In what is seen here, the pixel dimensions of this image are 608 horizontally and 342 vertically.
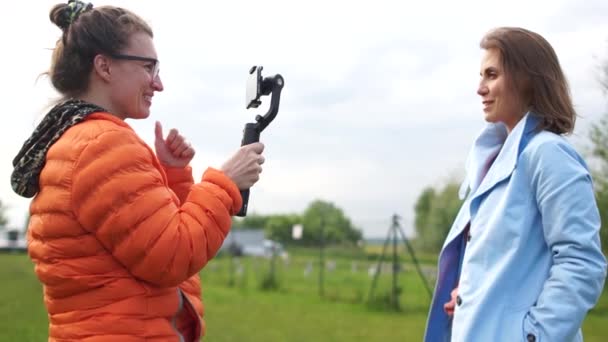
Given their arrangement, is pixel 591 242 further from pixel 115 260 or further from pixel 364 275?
pixel 364 275

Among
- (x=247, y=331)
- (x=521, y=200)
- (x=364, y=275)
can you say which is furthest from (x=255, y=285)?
(x=521, y=200)

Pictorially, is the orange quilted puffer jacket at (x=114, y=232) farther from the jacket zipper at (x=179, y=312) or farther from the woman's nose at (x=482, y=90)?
the woman's nose at (x=482, y=90)

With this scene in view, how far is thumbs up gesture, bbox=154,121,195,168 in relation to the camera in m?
2.49

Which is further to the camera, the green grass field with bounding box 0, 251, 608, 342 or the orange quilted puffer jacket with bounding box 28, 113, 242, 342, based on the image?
the green grass field with bounding box 0, 251, 608, 342

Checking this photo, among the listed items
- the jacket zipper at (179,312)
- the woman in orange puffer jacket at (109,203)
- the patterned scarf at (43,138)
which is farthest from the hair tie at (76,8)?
the jacket zipper at (179,312)

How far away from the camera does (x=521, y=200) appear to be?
87.1 inches

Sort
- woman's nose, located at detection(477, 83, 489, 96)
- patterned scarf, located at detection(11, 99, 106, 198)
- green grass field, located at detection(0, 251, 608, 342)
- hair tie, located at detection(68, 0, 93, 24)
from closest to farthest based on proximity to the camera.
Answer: patterned scarf, located at detection(11, 99, 106, 198) < hair tie, located at detection(68, 0, 93, 24) < woman's nose, located at detection(477, 83, 489, 96) < green grass field, located at detection(0, 251, 608, 342)

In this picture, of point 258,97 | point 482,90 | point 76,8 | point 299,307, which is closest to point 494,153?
point 482,90

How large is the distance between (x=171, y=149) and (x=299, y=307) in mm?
11596

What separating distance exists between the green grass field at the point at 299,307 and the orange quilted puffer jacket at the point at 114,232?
6.26m

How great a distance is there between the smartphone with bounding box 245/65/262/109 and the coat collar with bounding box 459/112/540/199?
0.78m

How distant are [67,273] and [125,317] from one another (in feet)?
0.64

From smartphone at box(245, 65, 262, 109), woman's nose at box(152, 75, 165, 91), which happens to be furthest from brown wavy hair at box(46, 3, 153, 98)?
smartphone at box(245, 65, 262, 109)

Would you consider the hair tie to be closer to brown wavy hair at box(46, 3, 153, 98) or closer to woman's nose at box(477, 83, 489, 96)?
brown wavy hair at box(46, 3, 153, 98)
